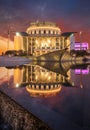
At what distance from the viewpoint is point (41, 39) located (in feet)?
273

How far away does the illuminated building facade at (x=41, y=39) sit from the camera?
268ft

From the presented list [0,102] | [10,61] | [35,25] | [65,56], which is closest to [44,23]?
[35,25]

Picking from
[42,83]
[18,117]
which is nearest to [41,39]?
[42,83]

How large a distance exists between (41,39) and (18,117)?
258 ft

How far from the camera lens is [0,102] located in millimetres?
6316

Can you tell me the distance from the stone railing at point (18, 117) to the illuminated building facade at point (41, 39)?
75.8 meters

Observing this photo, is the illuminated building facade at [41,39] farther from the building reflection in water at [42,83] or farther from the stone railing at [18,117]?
the stone railing at [18,117]

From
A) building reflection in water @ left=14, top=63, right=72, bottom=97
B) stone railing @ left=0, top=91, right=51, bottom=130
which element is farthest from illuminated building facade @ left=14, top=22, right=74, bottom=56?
stone railing @ left=0, top=91, right=51, bottom=130

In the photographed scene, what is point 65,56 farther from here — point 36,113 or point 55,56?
point 36,113

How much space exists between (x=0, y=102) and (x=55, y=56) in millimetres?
35903

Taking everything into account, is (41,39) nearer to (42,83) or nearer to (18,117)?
(42,83)

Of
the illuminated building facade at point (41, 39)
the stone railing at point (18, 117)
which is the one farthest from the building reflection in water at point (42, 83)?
the illuminated building facade at point (41, 39)

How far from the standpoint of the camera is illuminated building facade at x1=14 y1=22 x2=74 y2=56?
268ft

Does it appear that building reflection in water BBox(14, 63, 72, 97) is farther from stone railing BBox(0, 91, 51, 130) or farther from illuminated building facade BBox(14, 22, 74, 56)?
illuminated building facade BBox(14, 22, 74, 56)
